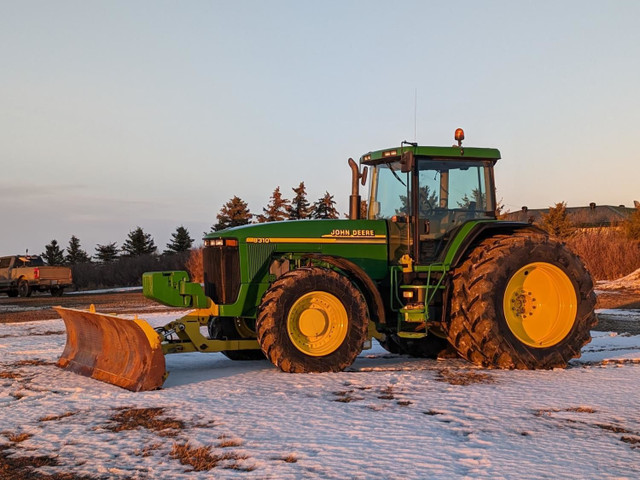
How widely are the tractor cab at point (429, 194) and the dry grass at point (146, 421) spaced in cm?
367

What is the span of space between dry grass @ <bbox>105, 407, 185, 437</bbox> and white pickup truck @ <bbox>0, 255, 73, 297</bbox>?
27401 millimetres

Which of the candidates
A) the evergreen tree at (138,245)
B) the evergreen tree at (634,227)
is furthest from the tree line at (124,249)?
the evergreen tree at (634,227)

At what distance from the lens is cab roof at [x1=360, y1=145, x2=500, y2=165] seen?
8398 mm

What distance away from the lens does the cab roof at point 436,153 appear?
8398 mm

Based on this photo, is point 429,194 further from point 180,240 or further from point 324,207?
point 180,240

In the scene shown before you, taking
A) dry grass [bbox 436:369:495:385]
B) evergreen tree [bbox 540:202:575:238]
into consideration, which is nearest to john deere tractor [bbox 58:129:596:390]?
dry grass [bbox 436:369:495:385]

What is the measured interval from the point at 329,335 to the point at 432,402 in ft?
6.16

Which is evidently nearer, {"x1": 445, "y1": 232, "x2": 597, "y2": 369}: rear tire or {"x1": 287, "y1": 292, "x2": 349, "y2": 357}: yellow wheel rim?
{"x1": 287, "y1": 292, "x2": 349, "y2": 357}: yellow wheel rim

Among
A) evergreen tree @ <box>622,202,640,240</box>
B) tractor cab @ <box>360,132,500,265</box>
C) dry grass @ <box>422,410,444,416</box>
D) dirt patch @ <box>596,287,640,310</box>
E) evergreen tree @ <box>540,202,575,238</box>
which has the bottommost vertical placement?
dry grass @ <box>422,410,444,416</box>

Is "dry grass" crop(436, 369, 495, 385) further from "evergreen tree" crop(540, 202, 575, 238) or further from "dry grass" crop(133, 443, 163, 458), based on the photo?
"evergreen tree" crop(540, 202, 575, 238)

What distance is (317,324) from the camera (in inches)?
299

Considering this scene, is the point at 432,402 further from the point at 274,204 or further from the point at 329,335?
the point at 274,204

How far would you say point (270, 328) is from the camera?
7.32m

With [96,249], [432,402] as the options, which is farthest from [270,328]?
[96,249]
